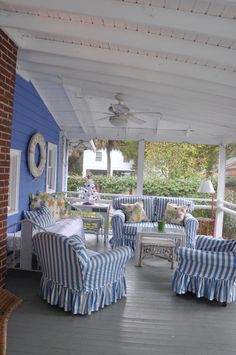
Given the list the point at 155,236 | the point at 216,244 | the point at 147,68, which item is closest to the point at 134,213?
the point at 155,236

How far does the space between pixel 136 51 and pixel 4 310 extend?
105 inches

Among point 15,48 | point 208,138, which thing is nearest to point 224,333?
point 15,48

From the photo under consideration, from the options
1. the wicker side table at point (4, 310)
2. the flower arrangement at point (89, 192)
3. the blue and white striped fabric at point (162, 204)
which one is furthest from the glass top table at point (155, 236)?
the wicker side table at point (4, 310)

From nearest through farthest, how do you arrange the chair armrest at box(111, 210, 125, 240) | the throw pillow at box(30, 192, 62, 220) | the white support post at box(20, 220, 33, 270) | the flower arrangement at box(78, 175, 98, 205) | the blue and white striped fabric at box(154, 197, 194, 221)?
the white support post at box(20, 220, 33, 270) → the throw pillow at box(30, 192, 62, 220) → the chair armrest at box(111, 210, 125, 240) → the blue and white striped fabric at box(154, 197, 194, 221) → the flower arrangement at box(78, 175, 98, 205)

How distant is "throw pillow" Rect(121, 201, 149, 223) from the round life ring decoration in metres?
1.87

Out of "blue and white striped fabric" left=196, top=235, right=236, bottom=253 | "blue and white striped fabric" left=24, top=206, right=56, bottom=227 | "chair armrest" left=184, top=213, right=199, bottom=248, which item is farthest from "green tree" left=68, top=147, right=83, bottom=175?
"blue and white striped fabric" left=196, top=235, right=236, bottom=253

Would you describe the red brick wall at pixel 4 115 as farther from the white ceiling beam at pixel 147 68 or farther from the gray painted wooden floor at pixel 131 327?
the gray painted wooden floor at pixel 131 327

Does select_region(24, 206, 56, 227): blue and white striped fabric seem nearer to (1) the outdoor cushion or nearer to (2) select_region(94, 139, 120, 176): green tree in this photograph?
(1) the outdoor cushion

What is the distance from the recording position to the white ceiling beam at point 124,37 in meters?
3.00

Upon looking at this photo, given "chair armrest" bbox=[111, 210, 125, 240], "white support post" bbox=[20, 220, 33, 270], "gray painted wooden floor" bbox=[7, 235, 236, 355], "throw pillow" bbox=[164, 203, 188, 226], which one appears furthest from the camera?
"throw pillow" bbox=[164, 203, 188, 226]

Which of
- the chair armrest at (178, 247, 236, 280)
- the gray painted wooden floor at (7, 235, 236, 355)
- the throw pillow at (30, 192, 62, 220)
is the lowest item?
the gray painted wooden floor at (7, 235, 236, 355)

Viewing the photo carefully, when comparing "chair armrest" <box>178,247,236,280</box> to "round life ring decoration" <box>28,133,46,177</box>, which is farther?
"round life ring decoration" <box>28,133,46,177</box>

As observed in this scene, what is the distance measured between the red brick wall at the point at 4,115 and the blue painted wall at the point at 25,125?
141 centimetres

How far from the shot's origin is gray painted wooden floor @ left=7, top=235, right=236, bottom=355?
300 cm
